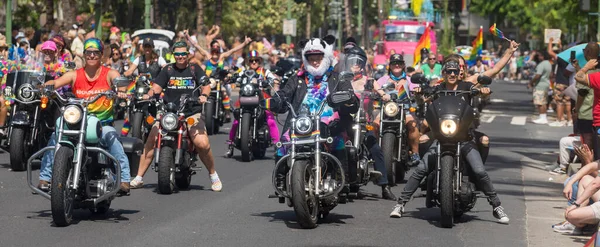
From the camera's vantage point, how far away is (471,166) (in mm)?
Answer: 11281

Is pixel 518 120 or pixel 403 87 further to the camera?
pixel 518 120

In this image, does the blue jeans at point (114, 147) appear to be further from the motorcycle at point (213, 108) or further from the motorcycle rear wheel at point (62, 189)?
the motorcycle at point (213, 108)

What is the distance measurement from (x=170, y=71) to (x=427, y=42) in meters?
15.1

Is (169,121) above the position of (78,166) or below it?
above

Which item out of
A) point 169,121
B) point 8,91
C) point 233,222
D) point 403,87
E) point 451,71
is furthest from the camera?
point 8,91

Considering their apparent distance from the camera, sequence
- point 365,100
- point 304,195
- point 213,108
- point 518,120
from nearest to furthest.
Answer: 1. point 304,195
2. point 365,100
3. point 213,108
4. point 518,120

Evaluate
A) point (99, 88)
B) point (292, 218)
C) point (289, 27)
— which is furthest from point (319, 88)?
point (289, 27)

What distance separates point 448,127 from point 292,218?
1.77 metres

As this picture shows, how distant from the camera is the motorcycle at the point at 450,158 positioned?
35.6ft

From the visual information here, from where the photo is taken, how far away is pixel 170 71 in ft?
45.6

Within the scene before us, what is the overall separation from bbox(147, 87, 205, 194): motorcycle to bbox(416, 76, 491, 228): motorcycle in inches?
120

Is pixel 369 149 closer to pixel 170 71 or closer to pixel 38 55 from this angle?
pixel 170 71

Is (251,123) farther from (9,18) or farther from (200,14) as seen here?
(200,14)

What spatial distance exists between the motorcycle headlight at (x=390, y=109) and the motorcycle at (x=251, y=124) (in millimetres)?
3408
